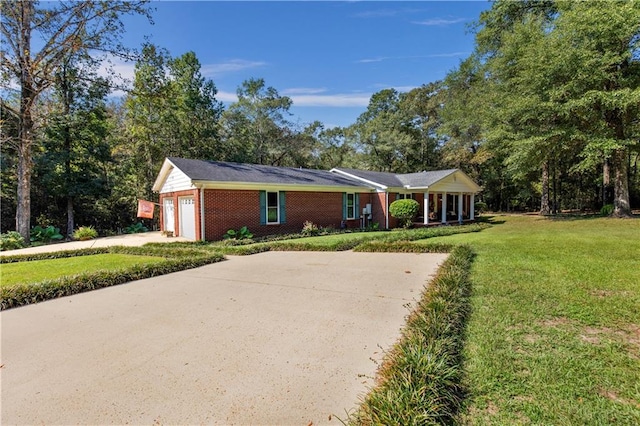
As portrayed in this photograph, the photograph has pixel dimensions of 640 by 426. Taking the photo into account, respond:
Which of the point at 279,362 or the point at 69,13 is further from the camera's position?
the point at 69,13

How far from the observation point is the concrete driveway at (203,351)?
2.63 m

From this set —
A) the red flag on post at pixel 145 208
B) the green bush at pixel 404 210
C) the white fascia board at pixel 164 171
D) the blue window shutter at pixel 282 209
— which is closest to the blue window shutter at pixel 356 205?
the green bush at pixel 404 210

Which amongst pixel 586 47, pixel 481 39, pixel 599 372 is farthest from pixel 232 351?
pixel 481 39

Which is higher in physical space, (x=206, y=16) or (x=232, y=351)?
(x=206, y=16)

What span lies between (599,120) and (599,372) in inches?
752

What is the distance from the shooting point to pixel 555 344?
3.36 metres

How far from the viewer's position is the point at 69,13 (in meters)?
14.8

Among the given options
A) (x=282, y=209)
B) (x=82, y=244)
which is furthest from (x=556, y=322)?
(x=82, y=244)

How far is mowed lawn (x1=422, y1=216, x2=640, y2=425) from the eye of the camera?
2.38 meters

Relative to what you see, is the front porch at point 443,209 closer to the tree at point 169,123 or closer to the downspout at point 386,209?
the downspout at point 386,209

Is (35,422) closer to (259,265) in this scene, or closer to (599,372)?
(599,372)

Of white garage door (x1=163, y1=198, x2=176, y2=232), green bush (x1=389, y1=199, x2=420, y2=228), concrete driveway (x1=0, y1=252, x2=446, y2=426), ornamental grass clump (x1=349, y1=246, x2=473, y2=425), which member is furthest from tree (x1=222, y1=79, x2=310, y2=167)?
ornamental grass clump (x1=349, y1=246, x2=473, y2=425)

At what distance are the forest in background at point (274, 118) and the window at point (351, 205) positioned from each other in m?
9.32

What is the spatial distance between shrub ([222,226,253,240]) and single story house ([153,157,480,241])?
0.28 meters
